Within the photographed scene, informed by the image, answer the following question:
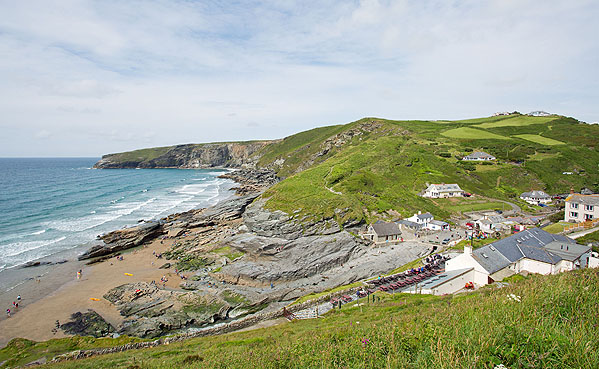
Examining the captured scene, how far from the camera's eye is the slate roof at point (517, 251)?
29.5 metres

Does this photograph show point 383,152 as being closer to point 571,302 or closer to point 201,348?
point 201,348

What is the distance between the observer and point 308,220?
53438mm

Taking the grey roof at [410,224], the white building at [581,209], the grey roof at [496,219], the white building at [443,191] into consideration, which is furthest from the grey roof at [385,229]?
the white building at [581,209]

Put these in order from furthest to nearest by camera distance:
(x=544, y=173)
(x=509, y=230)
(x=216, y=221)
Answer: (x=544, y=173) < (x=216, y=221) < (x=509, y=230)

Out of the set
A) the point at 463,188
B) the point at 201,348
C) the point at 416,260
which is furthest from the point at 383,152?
the point at 201,348

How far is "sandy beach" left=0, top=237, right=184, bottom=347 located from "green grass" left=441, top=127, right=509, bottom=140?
119063 millimetres

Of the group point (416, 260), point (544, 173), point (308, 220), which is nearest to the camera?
point (416, 260)

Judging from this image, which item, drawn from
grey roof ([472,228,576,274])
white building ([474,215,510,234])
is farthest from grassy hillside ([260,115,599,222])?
grey roof ([472,228,576,274])

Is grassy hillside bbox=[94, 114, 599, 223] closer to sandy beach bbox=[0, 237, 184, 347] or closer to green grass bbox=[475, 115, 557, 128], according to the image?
green grass bbox=[475, 115, 557, 128]

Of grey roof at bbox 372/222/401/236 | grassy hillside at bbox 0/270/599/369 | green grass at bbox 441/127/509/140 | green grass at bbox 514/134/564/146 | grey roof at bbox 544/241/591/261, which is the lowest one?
grey roof at bbox 372/222/401/236

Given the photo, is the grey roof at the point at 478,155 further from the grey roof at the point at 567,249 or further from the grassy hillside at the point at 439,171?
the grey roof at the point at 567,249

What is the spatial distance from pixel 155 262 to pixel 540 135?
142 meters

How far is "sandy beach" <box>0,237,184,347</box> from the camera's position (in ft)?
102

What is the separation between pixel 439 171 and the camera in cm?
8425
